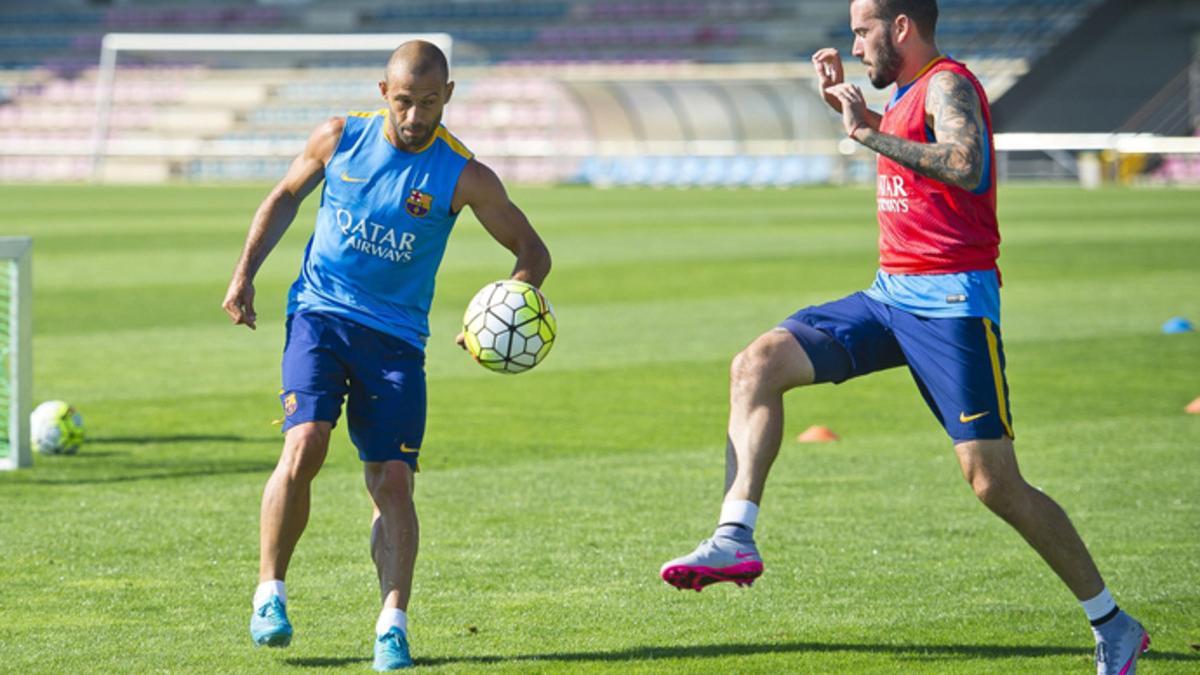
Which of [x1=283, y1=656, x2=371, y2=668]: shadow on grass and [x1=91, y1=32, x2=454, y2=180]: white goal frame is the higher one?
[x1=91, y1=32, x2=454, y2=180]: white goal frame

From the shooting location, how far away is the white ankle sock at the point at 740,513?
5.59 metres

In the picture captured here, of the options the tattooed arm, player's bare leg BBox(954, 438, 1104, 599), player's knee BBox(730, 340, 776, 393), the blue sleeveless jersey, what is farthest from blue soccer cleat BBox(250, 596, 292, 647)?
the tattooed arm

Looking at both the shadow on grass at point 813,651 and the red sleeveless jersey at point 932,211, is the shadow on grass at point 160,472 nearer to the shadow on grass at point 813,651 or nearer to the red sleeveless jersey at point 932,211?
the shadow on grass at point 813,651

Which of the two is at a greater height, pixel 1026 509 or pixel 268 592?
pixel 1026 509

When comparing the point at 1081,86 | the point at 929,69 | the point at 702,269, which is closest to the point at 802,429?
the point at 929,69

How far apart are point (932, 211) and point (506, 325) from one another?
137 centimetres

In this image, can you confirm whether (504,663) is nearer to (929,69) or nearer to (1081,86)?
(929,69)

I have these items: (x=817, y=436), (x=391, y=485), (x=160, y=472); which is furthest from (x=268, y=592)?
(x=817, y=436)

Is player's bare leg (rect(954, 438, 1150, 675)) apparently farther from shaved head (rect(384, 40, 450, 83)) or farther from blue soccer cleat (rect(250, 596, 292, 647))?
blue soccer cleat (rect(250, 596, 292, 647))

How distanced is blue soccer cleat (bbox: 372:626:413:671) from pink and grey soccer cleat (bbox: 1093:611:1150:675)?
2.07 metres

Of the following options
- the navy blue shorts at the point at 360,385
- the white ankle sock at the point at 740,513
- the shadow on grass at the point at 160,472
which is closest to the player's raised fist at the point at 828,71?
the white ankle sock at the point at 740,513

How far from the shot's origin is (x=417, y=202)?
5.77m

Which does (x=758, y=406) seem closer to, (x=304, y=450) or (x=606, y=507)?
(x=304, y=450)

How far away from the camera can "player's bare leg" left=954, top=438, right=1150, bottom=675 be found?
216 inches
